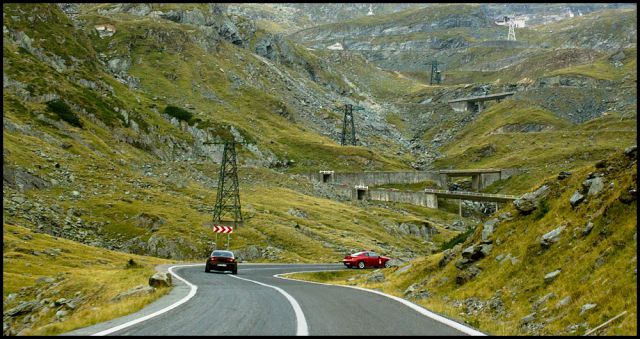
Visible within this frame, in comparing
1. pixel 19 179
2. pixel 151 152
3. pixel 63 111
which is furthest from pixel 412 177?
pixel 19 179

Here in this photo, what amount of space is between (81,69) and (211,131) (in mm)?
35377

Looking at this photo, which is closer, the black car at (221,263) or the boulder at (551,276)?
the boulder at (551,276)

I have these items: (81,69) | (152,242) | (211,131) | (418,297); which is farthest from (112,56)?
(418,297)

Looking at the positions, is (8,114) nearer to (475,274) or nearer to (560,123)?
(475,274)

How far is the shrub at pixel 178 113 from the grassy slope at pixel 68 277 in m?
94.4

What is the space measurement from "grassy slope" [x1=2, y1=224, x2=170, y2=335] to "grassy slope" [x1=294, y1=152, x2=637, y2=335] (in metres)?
10.0

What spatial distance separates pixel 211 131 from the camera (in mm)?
148250

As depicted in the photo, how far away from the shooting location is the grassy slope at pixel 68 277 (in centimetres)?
1707

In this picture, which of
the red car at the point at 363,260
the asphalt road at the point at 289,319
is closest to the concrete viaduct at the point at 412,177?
the red car at the point at 363,260

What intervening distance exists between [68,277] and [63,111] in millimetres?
80850

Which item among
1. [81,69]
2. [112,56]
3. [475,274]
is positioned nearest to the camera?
[475,274]

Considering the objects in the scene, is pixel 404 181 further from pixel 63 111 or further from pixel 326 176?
pixel 63 111

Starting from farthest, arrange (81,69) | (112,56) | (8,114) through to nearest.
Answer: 1. (112,56)
2. (81,69)
3. (8,114)

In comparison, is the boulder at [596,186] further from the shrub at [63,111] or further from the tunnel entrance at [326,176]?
the tunnel entrance at [326,176]
